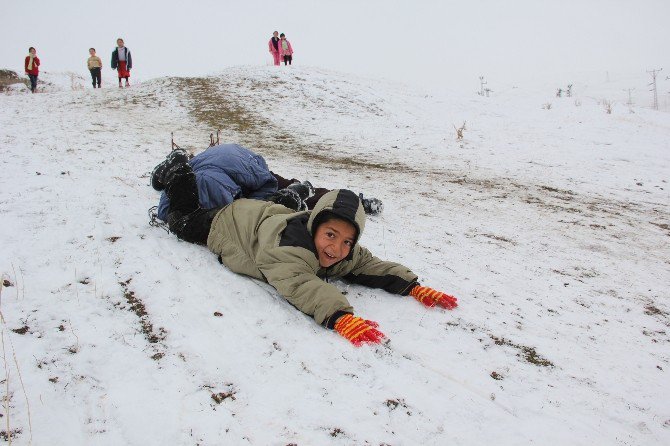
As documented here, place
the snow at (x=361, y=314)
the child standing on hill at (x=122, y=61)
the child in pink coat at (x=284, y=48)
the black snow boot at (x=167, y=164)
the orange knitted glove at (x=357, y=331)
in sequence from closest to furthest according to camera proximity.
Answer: the snow at (x=361, y=314) < the orange knitted glove at (x=357, y=331) < the black snow boot at (x=167, y=164) < the child standing on hill at (x=122, y=61) < the child in pink coat at (x=284, y=48)

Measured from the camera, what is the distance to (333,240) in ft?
9.84

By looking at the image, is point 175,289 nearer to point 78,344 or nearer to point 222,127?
point 78,344

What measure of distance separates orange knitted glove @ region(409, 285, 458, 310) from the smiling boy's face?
666mm

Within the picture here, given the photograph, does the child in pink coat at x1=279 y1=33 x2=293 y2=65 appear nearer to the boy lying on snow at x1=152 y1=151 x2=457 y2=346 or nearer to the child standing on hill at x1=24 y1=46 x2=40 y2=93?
the child standing on hill at x1=24 y1=46 x2=40 y2=93

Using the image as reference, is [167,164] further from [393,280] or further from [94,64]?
[94,64]

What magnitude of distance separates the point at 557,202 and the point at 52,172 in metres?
6.94

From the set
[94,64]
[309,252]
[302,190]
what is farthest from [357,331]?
[94,64]

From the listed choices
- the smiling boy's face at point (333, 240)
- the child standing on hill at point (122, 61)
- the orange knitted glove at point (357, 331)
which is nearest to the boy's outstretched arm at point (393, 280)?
the smiling boy's face at point (333, 240)

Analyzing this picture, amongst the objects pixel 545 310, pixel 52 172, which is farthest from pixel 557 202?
pixel 52 172

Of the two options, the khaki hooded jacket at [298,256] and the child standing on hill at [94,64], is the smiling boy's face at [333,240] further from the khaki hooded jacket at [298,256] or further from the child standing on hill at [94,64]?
the child standing on hill at [94,64]

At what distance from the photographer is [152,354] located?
2350 mm

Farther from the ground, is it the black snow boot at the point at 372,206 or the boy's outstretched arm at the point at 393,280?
the black snow boot at the point at 372,206

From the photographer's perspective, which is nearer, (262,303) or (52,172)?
(262,303)

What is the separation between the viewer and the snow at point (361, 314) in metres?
2.03
